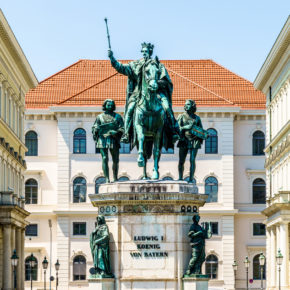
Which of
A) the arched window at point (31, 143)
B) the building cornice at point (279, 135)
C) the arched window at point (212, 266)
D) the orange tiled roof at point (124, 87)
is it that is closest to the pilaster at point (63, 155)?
the orange tiled roof at point (124, 87)

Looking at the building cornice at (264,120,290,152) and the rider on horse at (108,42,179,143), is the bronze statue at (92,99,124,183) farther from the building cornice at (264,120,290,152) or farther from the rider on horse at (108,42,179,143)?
the building cornice at (264,120,290,152)

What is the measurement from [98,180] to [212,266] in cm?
1217

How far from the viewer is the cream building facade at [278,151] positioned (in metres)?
76.9

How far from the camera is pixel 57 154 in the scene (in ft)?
328

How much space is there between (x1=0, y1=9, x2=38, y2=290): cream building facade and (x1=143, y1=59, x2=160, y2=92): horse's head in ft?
125

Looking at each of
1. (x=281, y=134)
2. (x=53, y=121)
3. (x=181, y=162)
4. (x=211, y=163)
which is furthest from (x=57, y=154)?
(x=181, y=162)

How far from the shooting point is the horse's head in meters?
32.4

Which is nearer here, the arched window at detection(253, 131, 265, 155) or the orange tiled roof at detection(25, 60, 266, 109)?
the orange tiled roof at detection(25, 60, 266, 109)

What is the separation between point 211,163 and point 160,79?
67.3 metres

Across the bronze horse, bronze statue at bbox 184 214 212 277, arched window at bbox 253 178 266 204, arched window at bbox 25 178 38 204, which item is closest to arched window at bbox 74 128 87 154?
arched window at bbox 25 178 38 204

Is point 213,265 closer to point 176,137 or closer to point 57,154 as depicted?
point 57,154

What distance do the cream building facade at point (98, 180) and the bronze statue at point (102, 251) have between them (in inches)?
2600

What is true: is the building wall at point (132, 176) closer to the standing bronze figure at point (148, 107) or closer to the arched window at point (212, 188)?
the arched window at point (212, 188)

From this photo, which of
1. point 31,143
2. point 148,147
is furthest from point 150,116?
point 31,143
